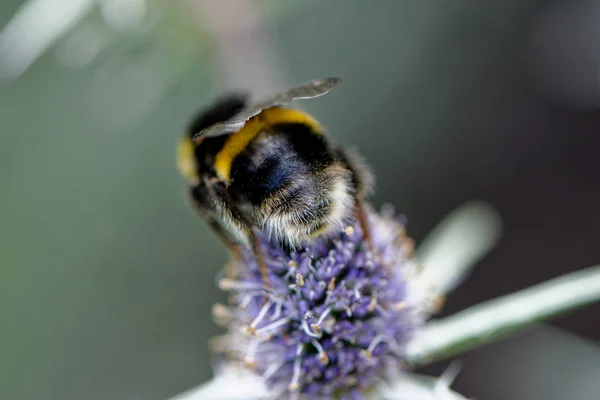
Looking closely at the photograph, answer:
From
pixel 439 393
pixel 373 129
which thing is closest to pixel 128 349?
pixel 373 129

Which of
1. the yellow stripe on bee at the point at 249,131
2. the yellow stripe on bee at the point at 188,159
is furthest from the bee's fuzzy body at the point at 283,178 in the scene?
the yellow stripe on bee at the point at 188,159

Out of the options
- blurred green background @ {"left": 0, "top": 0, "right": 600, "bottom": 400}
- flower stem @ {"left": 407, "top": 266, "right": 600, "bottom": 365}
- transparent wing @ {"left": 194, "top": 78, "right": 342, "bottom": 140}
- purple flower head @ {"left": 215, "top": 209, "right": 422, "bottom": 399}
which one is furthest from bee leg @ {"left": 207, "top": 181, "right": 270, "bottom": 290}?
blurred green background @ {"left": 0, "top": 0, "right": 600, "bottom": 400}

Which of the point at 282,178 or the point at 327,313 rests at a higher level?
the point at 282,178

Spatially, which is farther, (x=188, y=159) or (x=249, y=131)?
(x=188, y=159)

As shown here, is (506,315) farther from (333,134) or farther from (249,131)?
(333,134)

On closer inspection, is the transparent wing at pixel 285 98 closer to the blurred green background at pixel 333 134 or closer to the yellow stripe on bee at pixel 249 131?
the yellow stripe on bee at pixel 249 131

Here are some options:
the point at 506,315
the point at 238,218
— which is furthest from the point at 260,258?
the point at 506,315

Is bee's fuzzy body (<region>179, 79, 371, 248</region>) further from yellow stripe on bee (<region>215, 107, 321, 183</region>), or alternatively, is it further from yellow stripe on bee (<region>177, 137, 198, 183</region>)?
yellow stripe on bee (<region>177, 137, 198, 183</region>)
